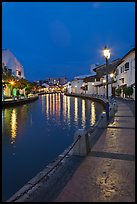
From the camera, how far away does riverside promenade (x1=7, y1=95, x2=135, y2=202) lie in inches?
190

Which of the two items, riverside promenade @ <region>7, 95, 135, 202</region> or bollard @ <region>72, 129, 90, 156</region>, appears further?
bollard @ <region>72, 129, 90, 156</region>

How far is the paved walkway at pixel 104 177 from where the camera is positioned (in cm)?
480

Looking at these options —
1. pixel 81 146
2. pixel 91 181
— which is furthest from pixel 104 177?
pixel 81 146

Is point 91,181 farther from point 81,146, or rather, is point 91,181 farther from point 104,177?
point 81,146

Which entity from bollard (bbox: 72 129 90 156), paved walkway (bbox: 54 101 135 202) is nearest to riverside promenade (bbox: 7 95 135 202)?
paved walkway (bbox: 54 101 135 202)

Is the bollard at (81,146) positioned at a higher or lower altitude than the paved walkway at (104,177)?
higher

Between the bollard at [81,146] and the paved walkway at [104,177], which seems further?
the bollard at [81,146]

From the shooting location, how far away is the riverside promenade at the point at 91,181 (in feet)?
15.8

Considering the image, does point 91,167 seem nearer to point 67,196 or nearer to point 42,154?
point 67,196

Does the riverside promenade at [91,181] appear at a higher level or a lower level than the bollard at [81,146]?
lower

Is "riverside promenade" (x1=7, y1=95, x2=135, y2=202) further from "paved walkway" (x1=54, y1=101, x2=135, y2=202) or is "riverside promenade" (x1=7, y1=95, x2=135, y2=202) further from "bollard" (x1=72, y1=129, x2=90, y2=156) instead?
"bollard" (x1=72, y1=129, x2=90, y2=156)

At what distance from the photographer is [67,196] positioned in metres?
4.82

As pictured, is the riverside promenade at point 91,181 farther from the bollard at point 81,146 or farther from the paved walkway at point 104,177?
the bollard at point 81,146

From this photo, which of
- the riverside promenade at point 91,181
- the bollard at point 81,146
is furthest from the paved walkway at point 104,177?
the bollard at point 81,146
